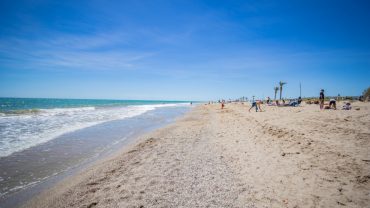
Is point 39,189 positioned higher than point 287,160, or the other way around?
point 287,160

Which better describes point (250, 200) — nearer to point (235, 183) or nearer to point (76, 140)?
point (235, 183)

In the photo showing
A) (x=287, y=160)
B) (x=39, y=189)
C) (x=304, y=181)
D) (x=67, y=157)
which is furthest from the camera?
(x=67, y=157)

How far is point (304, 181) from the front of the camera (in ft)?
16.4

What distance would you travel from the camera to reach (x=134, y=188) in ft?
16.5

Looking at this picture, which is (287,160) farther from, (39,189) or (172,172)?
(39,189)

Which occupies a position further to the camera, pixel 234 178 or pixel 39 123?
pixel 39 123

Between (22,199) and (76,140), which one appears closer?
(22,199)

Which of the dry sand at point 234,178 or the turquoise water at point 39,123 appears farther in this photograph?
the turquoise water at point 39,123

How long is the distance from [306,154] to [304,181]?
2228mm

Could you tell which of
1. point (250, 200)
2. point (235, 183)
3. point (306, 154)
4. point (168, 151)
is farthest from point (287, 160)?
point (168, 151)

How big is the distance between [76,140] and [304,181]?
11.8 m

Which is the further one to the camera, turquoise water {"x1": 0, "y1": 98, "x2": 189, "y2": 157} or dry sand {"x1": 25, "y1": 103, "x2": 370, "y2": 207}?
turquoise water {"x1": 0, "y1": 98, "x2": 189, "y2": 157}

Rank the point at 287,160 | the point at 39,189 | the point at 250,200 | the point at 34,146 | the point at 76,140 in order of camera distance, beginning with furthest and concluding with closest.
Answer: the point at 76,140 → the point at 34,146 → the point at 287,160 → the point at 39,189 → the point at 250,200

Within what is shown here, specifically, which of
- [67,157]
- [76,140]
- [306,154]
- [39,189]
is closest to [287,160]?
[306,154]
